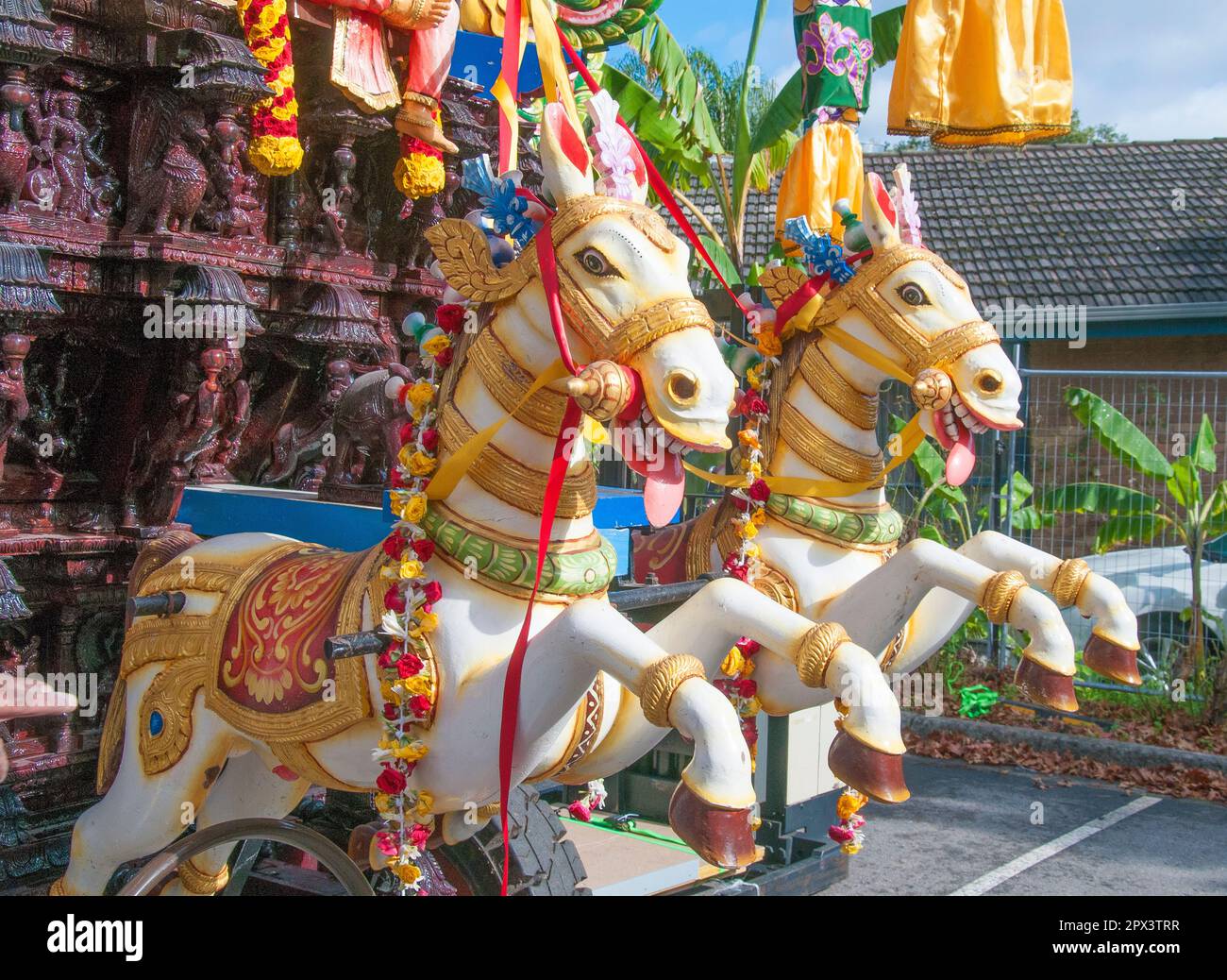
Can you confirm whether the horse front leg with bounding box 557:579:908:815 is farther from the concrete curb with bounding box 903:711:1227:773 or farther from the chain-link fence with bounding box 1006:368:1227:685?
the chain-link fence with bounding box 1006:368:1227:685

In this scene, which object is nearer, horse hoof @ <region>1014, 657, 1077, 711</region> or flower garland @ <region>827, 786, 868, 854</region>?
horse hoof @ <region>1014, 657, 1077, 711</region>

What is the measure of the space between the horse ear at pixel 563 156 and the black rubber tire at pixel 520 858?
1.87 meters

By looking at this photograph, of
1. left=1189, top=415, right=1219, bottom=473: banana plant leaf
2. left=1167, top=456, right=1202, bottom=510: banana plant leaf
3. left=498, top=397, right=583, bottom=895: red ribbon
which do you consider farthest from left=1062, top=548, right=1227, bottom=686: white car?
left=498, top=397, right=583, bottom=895: red ribbon

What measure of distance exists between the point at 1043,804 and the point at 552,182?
578cm

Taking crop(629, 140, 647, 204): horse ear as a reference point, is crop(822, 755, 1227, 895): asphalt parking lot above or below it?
below

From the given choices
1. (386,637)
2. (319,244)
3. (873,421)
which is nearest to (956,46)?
(873,421)

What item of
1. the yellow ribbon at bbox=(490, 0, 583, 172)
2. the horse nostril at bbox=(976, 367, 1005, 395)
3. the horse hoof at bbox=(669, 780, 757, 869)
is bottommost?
the horse hoof at bbox=(669, 780, 757, 869)

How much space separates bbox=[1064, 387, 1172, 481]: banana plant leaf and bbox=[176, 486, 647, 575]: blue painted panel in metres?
5.69

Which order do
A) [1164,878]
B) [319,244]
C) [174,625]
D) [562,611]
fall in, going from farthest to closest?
[1164,878], [319,244], [174,625], [562,611]

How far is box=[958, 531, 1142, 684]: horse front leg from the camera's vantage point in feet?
11.8

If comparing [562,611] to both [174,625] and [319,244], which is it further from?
[319,244]

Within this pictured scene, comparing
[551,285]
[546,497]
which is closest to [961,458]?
[546,497]

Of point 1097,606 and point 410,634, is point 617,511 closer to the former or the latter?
point 410,634

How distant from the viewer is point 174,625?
347cm
